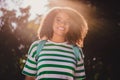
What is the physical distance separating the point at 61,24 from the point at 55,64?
447 mm

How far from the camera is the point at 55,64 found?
3318 mm

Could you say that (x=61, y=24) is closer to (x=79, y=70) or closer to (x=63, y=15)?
(x=63, y=15)

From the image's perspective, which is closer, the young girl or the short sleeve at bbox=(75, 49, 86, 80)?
the young girl

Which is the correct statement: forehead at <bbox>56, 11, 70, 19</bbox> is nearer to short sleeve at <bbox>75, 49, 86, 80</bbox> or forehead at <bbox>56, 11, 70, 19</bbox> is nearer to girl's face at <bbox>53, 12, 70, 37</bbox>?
girl's face at <bbox>53, 12, 70, 37</bbox>

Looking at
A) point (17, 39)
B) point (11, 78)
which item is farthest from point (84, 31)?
point (17, 39)

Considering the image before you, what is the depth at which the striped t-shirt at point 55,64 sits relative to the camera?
3.30m

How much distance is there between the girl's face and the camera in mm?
3529

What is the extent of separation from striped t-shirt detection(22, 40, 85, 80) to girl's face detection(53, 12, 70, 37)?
118 millimetres

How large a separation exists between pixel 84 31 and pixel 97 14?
502 inches

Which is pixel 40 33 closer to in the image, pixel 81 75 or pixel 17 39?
pixel 81 75

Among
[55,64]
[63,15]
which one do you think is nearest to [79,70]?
[55,64]

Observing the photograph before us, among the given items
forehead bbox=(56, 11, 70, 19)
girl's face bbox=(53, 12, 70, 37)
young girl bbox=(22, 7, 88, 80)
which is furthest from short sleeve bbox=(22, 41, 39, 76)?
forehead bbox=(56, 11, 70, 19)

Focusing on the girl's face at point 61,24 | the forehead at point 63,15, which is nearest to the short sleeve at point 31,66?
the girl's face at point 61,24

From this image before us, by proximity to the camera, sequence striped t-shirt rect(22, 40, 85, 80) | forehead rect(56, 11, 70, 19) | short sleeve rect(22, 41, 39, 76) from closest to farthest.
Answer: striped t-shirt rect(22, 40, 85, 80) < short sleeve rect(22, 41, 39, 76) < forehead rect(56, 11, 70, 19)
